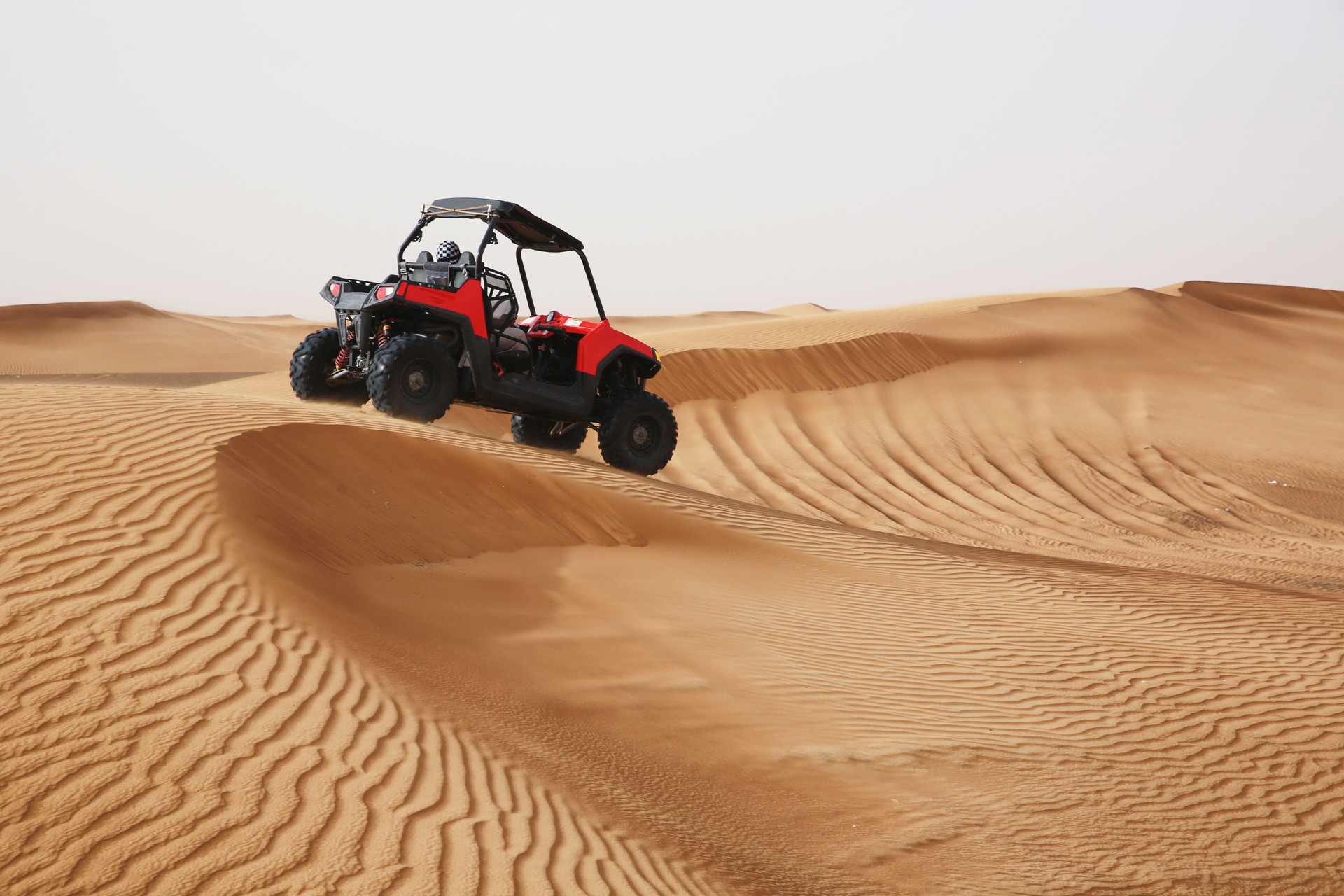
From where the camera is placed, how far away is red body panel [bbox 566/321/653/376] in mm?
10594

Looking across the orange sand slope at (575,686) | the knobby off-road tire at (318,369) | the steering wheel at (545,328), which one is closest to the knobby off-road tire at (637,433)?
the orange sand slope at (575,686)

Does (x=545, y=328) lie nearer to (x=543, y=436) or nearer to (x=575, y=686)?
(x=543, y=436)

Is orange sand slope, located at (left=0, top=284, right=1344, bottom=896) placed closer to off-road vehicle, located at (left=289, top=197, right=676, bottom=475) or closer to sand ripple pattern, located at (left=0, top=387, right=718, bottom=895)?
sand ripple pattern, located at (left=0, top=387, right=718, bottom=895)

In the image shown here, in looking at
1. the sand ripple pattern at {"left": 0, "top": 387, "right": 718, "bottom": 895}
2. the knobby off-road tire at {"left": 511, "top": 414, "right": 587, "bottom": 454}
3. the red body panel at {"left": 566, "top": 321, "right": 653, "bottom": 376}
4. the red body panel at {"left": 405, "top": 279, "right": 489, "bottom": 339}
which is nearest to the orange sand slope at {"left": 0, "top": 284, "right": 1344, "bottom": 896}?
the sand ripple pattern at {"left": 0, "top": 387, "right": 718, "bottom": 895}

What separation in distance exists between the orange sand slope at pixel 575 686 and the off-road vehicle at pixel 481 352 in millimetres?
633

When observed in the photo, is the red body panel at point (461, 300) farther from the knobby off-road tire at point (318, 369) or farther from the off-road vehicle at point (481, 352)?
the knobby off-road tire at point (318, 369)

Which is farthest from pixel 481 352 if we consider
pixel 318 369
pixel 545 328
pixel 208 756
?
pixel 208 756

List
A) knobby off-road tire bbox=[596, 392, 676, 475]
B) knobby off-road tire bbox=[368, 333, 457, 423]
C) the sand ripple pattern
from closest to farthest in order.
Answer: the sand ripple pattern < knobby off-road tire bbox=[368, 333, 457, 423] < knobby off-road tire bbox=[596, 392, 676, 475]

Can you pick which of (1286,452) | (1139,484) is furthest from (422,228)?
(1286,452)

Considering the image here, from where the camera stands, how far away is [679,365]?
1791 centimetres

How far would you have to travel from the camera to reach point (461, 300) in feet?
31.4

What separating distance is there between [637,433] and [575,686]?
241 inches

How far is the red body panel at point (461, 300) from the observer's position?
936 centimetres

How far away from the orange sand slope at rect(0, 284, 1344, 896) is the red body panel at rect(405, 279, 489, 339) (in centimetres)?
115
